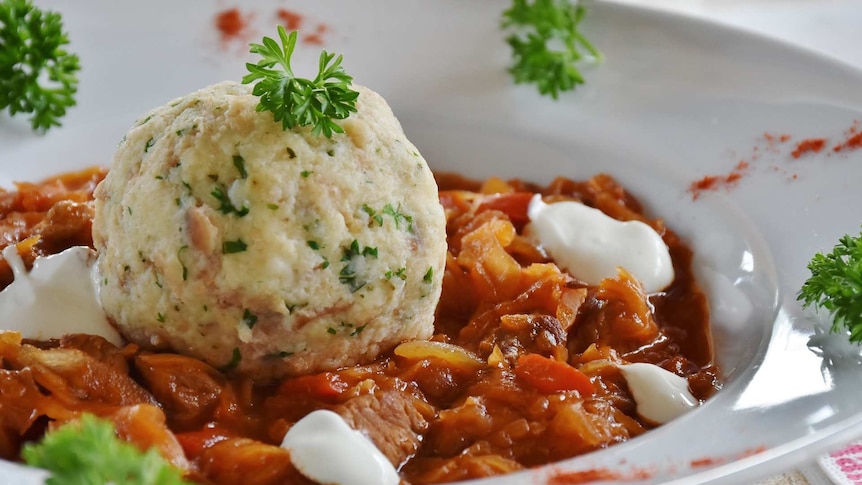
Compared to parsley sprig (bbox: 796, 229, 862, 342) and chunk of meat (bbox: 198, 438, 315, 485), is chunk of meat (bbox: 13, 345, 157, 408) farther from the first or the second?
parsley sprig (bbox: 796, 229, 862, 342)

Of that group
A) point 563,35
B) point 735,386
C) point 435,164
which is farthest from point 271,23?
point 735,386

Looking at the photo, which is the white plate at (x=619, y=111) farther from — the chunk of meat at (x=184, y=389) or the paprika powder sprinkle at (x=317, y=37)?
the chunk of meat at (x=184, y=389)

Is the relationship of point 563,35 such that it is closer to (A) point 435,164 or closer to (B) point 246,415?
(A) point 435,164

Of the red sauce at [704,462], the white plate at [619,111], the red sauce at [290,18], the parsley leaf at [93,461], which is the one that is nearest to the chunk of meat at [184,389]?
the parsley leaf at [93,461]

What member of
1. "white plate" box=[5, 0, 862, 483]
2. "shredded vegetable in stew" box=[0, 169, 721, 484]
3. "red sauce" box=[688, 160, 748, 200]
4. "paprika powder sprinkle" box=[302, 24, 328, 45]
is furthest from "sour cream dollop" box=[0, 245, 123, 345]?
"red sauce" box=[688, 160, 748, 200]

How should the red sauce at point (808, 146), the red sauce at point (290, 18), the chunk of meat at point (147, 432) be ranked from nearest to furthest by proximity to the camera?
the chunk of meat at point (147, 432) < the red sauce at point (808, 146) < the red sauce at point (290, 18)

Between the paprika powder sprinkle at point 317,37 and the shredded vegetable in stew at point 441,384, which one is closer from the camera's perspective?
the shredded vegetable in stew at point 441,384

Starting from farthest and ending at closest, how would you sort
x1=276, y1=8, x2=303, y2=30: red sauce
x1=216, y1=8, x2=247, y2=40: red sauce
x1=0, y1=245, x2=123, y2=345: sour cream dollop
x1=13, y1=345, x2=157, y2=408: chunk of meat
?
x1=276, y1=8, x2=303, y2=30: red sauce → x1=216, y1=8, x2=247, y2=40: red sauce → x1=0, y1=245, x2=123, y2=345: sour cream dollop → x1=13, y1=345, x2=157, y2=408: chunk of meat
